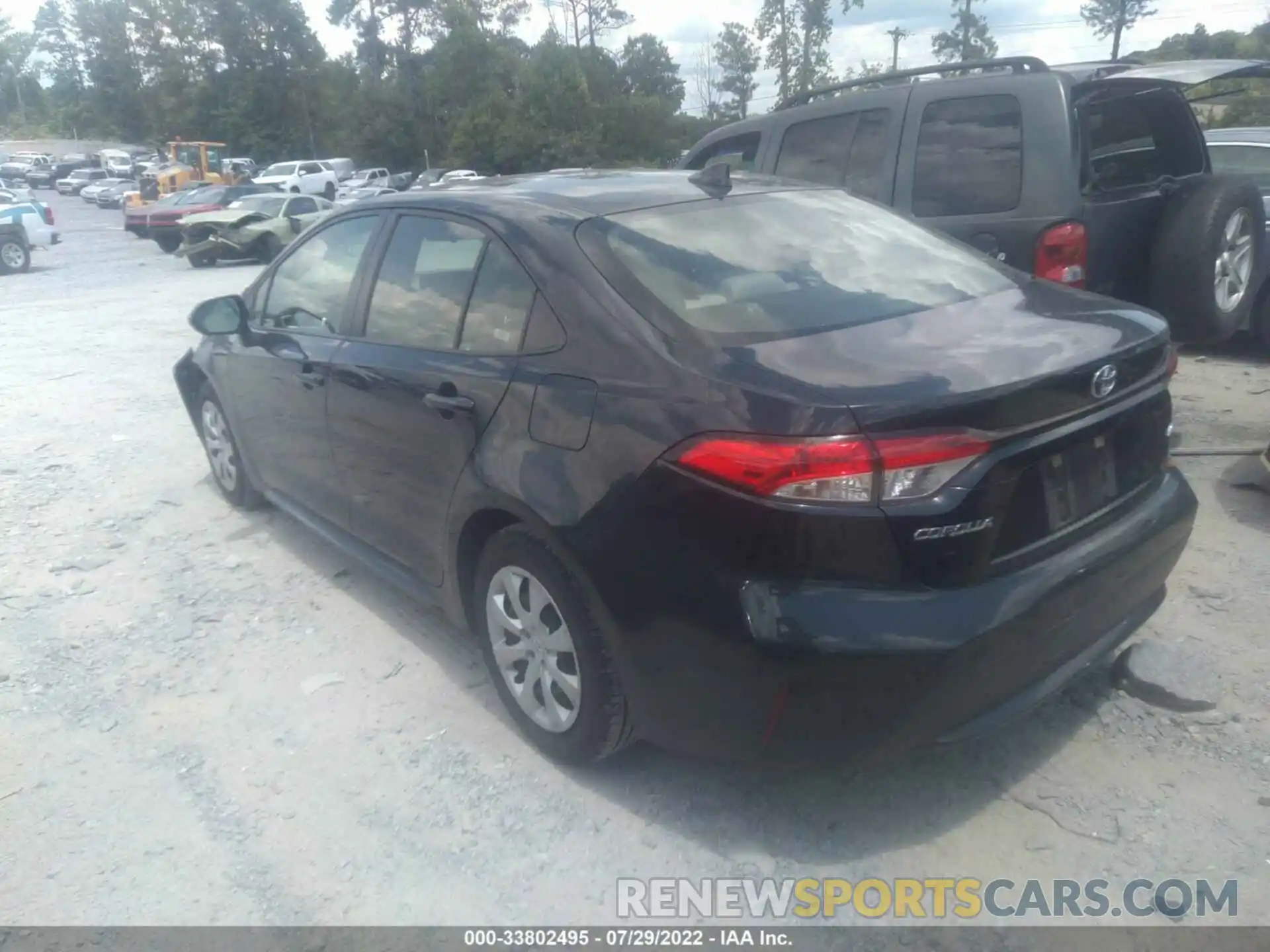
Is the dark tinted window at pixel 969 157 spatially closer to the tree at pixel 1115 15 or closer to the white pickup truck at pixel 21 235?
the white pickup truck at pixel 21 235

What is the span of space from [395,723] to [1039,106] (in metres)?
3.98

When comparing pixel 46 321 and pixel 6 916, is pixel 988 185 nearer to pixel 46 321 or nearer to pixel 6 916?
pixel 6 916

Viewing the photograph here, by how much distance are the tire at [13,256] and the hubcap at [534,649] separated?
21.7 metres

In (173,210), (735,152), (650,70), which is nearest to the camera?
(735,152)

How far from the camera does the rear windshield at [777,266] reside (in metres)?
2.96

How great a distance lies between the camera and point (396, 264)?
3.88 metres

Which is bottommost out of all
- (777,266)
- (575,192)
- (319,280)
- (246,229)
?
(246,229)

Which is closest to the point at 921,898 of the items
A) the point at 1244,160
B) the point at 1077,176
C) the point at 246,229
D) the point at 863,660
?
the point at 863,660

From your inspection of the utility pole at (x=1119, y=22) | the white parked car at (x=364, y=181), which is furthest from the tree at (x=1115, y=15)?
the white parked car at (x=364, y=181)

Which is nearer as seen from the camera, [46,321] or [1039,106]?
[1039,106]

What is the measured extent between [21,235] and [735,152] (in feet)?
63.1

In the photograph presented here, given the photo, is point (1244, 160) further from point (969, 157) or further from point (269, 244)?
point (269, 244)

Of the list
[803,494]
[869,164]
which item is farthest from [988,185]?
[803,494]

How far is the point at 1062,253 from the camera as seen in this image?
15.9 feet
